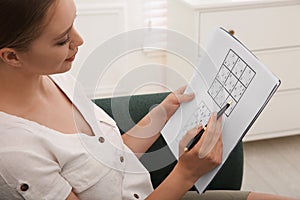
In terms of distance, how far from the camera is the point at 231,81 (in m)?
0.95

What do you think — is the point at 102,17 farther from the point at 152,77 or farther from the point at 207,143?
the point at 207,143

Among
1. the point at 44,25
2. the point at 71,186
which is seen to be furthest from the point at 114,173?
the point at 44,25

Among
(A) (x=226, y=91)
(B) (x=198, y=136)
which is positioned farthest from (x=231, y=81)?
(B) (x=198, y=136)

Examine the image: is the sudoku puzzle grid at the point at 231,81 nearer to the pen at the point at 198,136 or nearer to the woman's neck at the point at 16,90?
the pen at the point at 198,136

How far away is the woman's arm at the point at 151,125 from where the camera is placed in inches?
43.4

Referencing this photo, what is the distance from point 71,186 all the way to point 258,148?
1.42 metres

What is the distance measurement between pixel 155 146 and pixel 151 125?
0.19ft

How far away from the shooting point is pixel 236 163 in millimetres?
1196

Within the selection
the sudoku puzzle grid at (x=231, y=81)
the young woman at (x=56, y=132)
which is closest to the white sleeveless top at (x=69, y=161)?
the young woman at (x=56, y=132)

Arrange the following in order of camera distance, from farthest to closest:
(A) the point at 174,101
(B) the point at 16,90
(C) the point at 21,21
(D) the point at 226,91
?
(A) the point at 174,101
(D) the point at 226,91
(B) the point at 16,90
(C) the point at 21,21

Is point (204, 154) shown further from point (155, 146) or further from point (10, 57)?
point (10, 57)

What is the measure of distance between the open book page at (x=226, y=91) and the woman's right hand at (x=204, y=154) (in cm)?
2

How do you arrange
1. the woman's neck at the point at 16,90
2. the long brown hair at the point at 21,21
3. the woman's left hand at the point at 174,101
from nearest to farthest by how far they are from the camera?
the long brown hair at the point at 21,21
the woman's neck at the point at 16,90
the woman's left hand at the point at 174,101

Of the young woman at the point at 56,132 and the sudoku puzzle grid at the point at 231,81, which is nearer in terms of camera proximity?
the young woman at the point at 56,132
